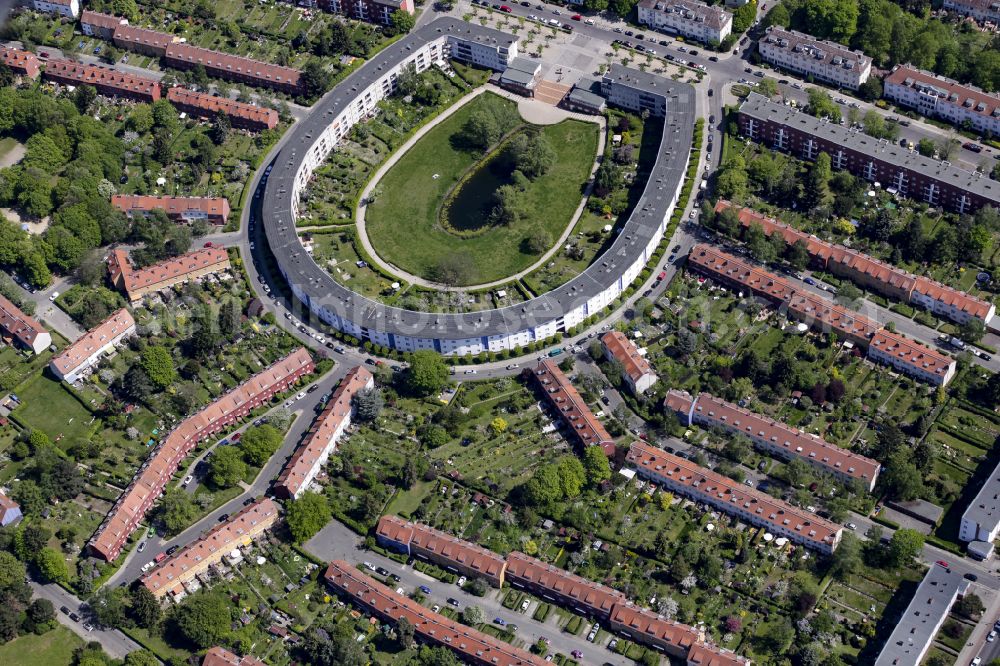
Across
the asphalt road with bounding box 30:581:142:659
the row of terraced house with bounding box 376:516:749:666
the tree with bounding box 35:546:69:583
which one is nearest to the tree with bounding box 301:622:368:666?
the row of terraced house with bounding box 376:516:749:666

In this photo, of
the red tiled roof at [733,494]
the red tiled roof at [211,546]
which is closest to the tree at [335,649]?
the red tiled roof at [211,546]

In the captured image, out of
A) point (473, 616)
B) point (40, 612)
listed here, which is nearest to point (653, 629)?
point (473, 616)

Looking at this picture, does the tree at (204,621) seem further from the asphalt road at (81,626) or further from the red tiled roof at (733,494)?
the red tiled roof at (733,494)

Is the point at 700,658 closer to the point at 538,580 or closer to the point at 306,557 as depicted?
the point at 538,580

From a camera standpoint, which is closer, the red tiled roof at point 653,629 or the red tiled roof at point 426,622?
the red tiled roof at point 426,622

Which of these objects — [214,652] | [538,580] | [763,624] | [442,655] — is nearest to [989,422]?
[763,624]
